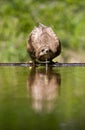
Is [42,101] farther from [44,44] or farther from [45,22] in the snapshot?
[45,22]

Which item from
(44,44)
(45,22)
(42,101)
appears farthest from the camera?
(45,22)

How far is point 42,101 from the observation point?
1973 mm

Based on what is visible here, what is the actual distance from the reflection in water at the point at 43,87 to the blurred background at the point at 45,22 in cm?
518

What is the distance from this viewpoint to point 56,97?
2.07m

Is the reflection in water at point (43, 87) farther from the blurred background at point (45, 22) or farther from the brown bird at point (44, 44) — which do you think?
the blurred background at point (45, 22)

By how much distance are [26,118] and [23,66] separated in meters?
1.98

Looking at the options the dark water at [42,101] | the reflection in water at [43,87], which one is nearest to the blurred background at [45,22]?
the reflection in water at [43,87]

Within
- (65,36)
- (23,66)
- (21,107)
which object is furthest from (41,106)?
(65,36)

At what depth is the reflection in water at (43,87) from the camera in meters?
1.90

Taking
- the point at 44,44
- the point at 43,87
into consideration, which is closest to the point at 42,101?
the point at 43,87

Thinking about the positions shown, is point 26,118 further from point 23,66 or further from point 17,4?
point 17,4

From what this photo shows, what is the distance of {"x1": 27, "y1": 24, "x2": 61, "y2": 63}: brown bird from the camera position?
11.7 feet

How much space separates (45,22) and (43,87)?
655 centimetres

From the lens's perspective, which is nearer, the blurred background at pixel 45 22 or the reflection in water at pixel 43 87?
the reflection in water at pixel 43 87
